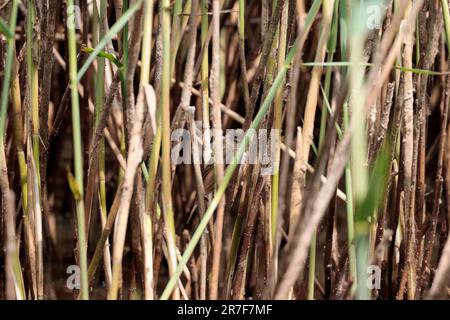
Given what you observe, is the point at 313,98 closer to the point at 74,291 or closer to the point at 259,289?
the point at 259,289

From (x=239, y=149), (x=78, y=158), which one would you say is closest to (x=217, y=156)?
(x=239, y=149)

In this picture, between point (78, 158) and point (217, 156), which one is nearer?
point (78, 158)

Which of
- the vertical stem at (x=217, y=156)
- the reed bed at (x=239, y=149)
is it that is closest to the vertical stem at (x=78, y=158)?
the reed bed at (x=239, y=149)

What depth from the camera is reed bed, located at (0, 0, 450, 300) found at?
2.15 feet

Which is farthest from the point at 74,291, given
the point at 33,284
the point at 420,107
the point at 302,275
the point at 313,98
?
the point at 420,107

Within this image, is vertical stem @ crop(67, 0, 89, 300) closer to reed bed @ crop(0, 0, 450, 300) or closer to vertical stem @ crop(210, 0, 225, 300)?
reed bed @ crop(0, 0, 450, 300)

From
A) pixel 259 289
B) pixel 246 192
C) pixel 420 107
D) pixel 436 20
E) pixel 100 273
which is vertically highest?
pixel 436 20

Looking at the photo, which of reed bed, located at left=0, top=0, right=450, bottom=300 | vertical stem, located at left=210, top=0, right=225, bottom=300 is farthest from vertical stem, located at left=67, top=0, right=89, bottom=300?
vertical stem, located at left=210, top=0, right=225, bottom=300

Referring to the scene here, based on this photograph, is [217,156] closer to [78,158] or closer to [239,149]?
Answer: [239,149]

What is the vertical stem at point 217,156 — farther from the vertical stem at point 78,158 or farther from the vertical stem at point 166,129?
the vertical stem at point 78,158

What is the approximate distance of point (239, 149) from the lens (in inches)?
29.9

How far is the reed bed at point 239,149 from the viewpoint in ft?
2.15

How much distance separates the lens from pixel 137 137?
28.1 inches

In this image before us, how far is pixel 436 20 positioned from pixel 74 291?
2.11ft
